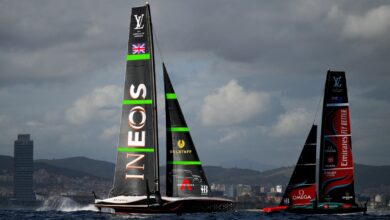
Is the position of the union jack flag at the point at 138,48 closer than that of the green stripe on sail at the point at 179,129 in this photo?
Yes

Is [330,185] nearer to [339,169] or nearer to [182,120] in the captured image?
[339,169]

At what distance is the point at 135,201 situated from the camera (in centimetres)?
5484

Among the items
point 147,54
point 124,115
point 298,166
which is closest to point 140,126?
point 124,115

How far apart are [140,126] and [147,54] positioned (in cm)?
565

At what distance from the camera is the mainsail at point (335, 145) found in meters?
63.7

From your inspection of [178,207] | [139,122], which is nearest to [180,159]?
[178,207]

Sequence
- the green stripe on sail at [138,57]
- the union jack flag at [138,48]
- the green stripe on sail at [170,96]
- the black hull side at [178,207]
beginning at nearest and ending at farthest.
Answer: the black hull side at [178,207] < the green stripe on sail at [138,57] < the union jack flag at [138,48] < the green stripe on sail at [170,96]

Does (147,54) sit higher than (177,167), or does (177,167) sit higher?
(147,54)

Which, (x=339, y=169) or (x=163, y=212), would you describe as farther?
(x=339, y=169)

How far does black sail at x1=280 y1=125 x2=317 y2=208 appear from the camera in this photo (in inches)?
2511

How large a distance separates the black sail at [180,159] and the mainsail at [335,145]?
13.2 m

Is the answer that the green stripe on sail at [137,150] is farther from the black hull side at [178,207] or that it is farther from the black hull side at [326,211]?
the black hull side at [326,211]

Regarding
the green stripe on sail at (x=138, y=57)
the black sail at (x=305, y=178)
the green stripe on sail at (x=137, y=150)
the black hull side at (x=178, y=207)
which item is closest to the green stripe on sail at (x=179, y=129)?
the green stripe on sail at (x=137, y=150)

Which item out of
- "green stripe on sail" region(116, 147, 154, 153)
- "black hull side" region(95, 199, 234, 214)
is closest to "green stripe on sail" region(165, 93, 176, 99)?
"green stripe on sail" region(116, 147, 154, 153)
